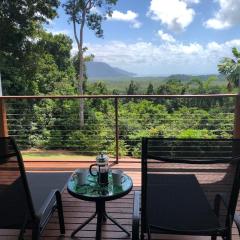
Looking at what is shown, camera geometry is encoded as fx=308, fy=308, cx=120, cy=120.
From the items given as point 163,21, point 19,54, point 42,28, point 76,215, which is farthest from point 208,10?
point 76,215

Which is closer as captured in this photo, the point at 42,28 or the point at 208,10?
the point at 42,28

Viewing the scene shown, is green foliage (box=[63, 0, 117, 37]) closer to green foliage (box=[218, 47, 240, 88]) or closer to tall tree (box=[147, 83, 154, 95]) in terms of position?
tall tree (box=[147, 83, 154, 95])

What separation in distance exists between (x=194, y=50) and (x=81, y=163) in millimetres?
20172

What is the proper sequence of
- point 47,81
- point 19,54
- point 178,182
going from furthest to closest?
point 47,81 < point 19,54 < point 178,182

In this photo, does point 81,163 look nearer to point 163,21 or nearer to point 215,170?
point 215,170

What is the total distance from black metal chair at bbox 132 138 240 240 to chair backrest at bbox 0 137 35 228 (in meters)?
0.67

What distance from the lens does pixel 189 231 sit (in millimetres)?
1754

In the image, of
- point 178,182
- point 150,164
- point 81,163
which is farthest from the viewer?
point 81,163

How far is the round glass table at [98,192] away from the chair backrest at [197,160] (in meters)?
0.50

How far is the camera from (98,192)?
226 centimetres

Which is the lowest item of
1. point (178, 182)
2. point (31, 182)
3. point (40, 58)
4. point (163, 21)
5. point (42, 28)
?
point (31, 182)

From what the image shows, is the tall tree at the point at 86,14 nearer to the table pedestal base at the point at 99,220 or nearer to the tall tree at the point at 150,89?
the tall tree at the point at 150,89

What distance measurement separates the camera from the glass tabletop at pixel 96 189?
220 centimetres

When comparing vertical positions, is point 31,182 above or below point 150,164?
below
